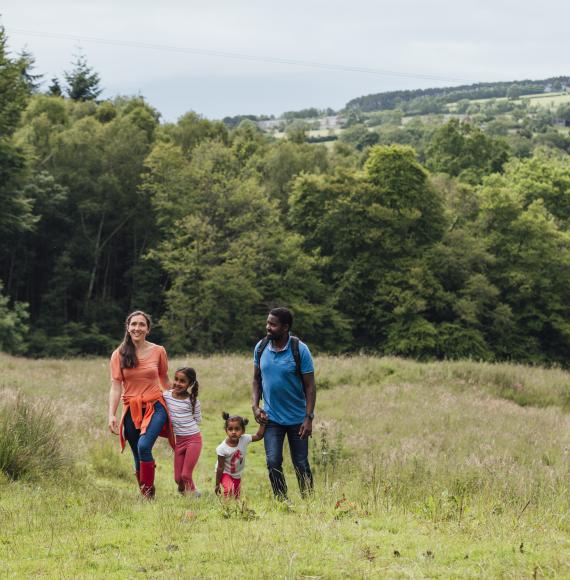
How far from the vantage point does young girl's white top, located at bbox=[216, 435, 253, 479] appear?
832 cm

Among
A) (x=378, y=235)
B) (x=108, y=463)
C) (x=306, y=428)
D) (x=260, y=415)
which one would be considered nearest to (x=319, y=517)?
(x=306, y=428)

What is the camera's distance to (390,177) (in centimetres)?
5212

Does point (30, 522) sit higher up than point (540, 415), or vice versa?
point (30, 522)

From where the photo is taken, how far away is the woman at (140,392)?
8234mm

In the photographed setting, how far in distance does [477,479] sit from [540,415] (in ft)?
32.7

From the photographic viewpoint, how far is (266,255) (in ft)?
165

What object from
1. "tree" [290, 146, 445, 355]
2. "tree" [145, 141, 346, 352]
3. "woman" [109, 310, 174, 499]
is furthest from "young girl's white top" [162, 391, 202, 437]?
"tree" [290, 146, 445, 355]

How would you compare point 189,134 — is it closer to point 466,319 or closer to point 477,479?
point 466,319

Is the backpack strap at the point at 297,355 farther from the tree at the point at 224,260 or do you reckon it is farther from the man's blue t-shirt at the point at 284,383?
the tree at the point at 224,260

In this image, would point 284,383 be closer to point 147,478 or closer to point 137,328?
point 137,328

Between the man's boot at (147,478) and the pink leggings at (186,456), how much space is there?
347mm

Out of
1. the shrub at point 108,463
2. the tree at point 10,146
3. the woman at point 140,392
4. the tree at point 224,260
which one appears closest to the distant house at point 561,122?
the tree at point 224,260

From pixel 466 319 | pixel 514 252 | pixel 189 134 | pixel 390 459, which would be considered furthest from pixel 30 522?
pixel 189 134

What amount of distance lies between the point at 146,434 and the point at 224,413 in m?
0.86
